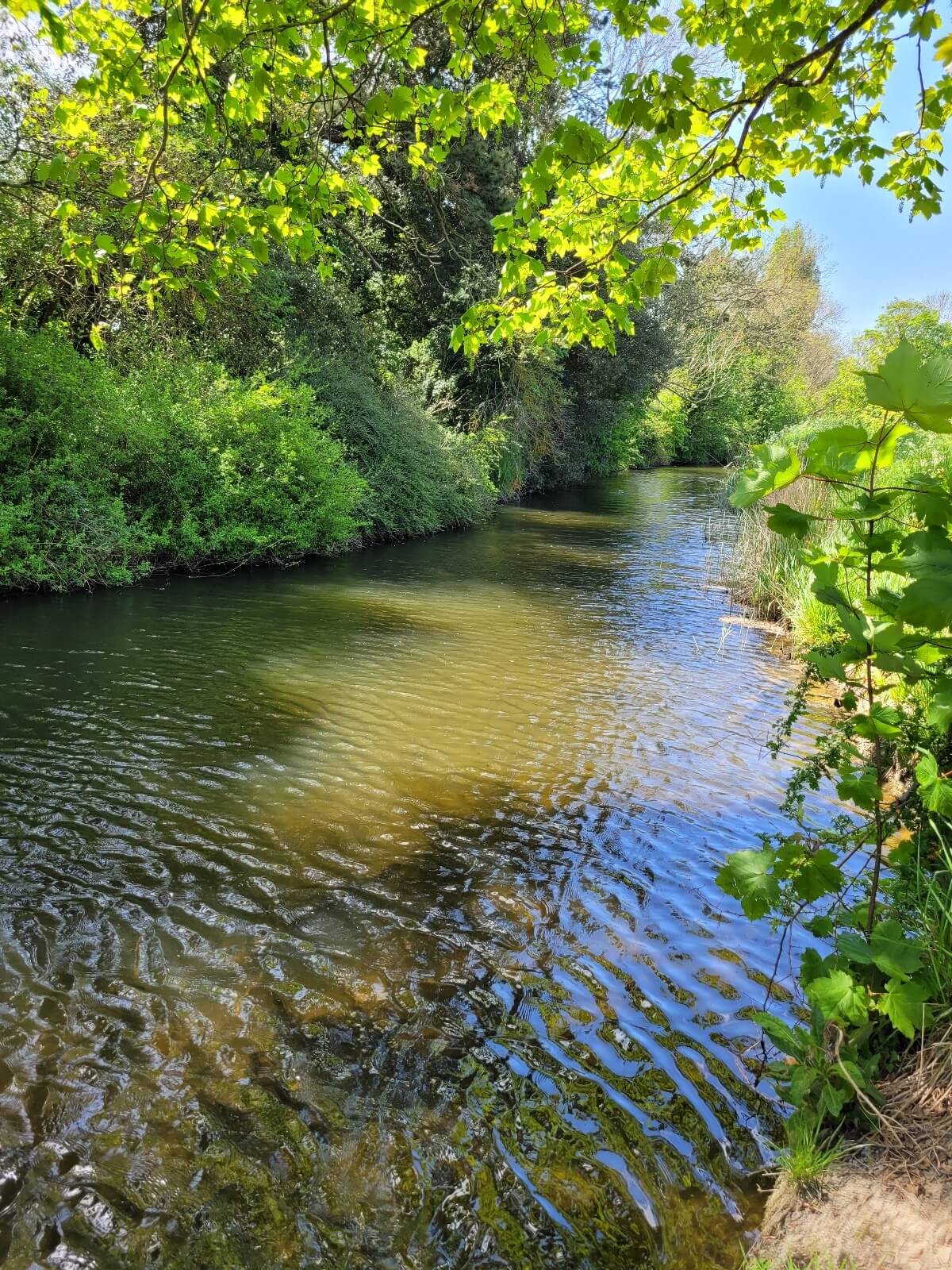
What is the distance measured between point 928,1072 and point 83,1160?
2.57 meters

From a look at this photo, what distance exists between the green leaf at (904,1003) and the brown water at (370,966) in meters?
0.76

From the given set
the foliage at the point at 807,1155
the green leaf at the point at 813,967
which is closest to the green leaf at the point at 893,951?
the green leaf at the point at 813,967

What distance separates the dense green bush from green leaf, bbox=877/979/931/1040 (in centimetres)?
955

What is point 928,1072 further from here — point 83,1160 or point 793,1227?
point 83,1160

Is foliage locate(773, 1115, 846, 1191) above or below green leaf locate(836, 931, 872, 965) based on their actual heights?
below

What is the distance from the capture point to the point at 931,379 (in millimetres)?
2010

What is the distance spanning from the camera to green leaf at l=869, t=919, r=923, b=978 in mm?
2236

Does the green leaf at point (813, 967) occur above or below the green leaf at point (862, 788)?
below

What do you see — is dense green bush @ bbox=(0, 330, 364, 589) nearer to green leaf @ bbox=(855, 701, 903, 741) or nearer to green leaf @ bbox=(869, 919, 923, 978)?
green leaf @ bbox=(855, 701, 903, 741)

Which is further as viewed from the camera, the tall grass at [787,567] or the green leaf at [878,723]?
the tall grass at [787,567]

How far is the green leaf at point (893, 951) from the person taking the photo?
7.34 ft

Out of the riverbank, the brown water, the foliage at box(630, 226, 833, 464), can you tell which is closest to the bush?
the brown water

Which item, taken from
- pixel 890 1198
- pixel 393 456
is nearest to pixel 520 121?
pixel 890 1198

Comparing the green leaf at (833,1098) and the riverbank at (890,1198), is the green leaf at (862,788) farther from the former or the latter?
the green leaf at (833,1098)
